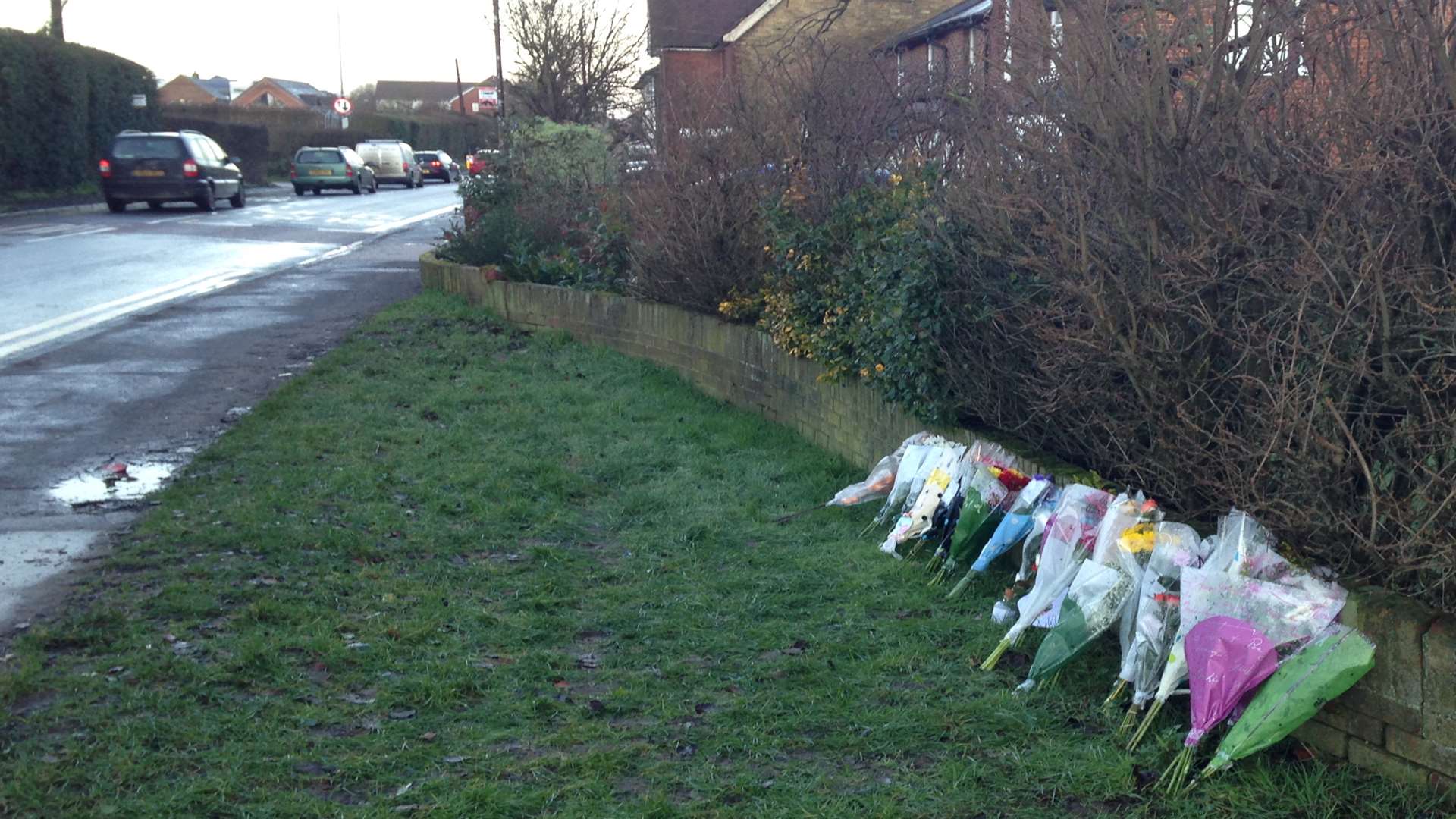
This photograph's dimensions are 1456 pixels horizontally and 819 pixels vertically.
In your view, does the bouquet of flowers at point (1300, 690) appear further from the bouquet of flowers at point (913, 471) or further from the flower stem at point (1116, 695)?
the bouquet of flowers at point (913, 471)

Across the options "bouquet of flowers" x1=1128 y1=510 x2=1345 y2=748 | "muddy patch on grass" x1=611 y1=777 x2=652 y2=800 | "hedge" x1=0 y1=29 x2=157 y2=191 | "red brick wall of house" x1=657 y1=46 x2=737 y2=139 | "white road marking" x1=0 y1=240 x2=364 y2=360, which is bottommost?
"muddy patch on grass" x1=611 y1=777 x2=652 y2=800

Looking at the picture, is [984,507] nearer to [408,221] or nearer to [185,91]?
[408,221]

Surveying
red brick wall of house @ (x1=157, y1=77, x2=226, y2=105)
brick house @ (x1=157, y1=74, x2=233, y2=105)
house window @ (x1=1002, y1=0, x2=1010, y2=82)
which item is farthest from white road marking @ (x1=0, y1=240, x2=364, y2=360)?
red brick wall of house @ (x1=157, y1=77, x2=226, y2=105)

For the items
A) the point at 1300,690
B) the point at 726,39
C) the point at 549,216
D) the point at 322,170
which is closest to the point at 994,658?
the point at 1300,690

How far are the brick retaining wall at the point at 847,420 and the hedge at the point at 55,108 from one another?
1940cm

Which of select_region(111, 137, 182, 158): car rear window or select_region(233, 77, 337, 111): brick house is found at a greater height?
select_region(233, 77, 337, 111): brick house

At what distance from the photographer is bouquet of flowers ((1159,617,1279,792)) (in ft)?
12.0

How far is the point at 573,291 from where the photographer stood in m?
11.8

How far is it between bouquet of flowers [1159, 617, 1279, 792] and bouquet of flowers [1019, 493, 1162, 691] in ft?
1.44

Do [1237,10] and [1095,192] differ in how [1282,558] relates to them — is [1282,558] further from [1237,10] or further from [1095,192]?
[1237,10]

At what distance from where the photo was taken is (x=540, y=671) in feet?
14.7

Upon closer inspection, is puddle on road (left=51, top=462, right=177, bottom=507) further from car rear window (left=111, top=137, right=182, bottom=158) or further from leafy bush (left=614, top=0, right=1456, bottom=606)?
car rear window (left=111, top=137, right=182, bottom=158)

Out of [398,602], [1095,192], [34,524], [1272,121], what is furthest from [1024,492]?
[34,524]

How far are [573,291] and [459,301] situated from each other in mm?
2580
